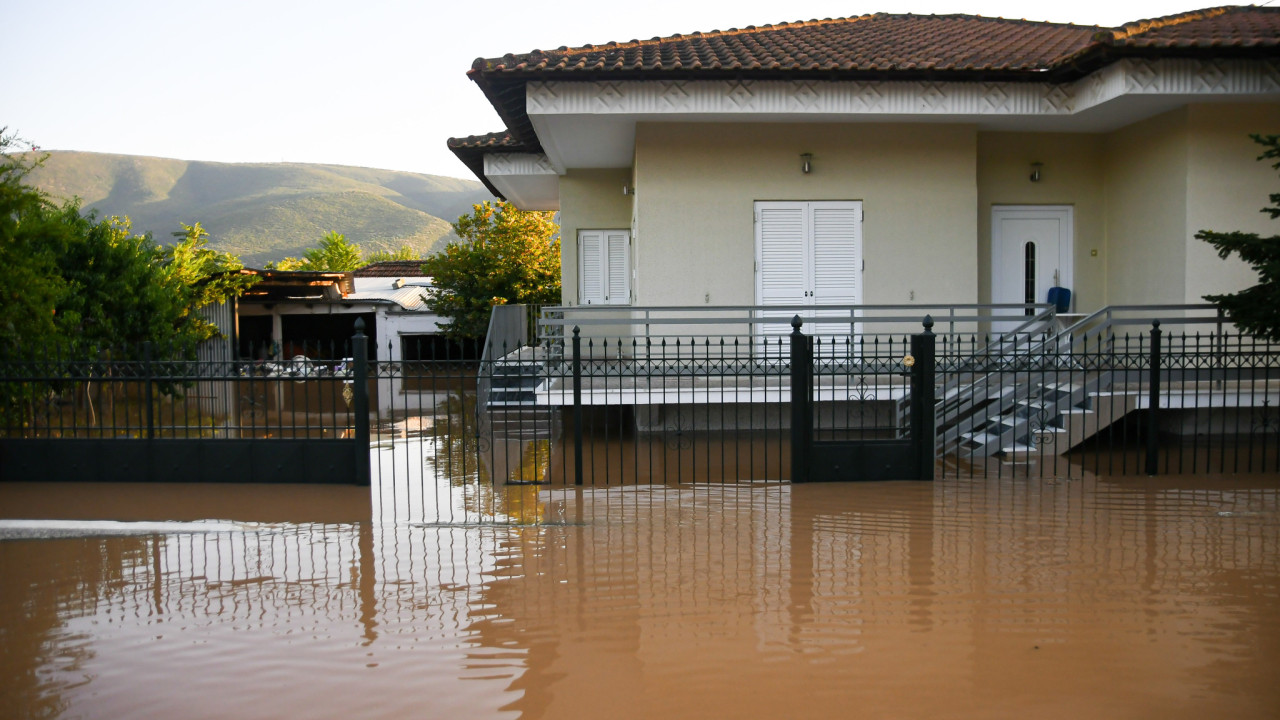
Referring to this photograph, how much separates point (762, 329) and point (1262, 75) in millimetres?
6906

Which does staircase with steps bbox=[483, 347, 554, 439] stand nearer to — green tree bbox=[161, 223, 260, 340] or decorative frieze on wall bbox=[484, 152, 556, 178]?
decorative frieze on wall bbox=[484, 152, 556, 178]

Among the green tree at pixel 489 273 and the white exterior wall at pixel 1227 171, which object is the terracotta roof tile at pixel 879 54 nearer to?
the white exterior wall at pixel 1227 171

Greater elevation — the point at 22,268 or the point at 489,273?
the point at 489,273

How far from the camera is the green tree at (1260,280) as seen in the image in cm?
853

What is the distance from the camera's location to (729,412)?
12.6 meters

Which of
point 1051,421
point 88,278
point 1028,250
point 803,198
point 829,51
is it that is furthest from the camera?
point 88,278

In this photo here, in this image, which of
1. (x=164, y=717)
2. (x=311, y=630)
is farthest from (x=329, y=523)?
(x=164, y=717)

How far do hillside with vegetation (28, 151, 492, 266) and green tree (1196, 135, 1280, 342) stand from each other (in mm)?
82478

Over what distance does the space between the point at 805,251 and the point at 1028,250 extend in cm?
377

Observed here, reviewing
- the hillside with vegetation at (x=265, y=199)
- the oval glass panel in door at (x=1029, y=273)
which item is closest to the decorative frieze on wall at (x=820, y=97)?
Answer: the oval glass panel in door at (x=1029, y=273)

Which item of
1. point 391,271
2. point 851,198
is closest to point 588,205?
point 851,198

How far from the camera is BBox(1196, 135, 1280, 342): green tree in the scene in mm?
8531

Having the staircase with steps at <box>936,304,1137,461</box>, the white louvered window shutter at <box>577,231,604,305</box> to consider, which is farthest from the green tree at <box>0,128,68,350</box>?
the staircase with steps at <box>936,304,1137,461</box>

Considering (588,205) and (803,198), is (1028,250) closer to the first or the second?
(803,198)
